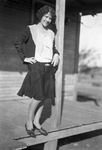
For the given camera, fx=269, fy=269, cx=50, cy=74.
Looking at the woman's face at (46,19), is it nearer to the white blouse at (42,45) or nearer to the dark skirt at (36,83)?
the white blouse at (42,45)

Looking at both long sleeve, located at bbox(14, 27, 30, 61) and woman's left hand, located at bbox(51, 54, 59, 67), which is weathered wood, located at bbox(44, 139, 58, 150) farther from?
long sleeve, located at bbox(14, 27, 30, 61)

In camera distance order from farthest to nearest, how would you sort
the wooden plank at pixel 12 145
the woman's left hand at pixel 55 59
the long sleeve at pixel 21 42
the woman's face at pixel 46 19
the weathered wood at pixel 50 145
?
Result: 1. the weathered wood at pixel 50 145
2. the woman's left hand at pixel 55 59
3. the woman's face at pixel 46 19
4. the long sleeve at pixel 21 42
5. the wooden plank at pixel 12 145

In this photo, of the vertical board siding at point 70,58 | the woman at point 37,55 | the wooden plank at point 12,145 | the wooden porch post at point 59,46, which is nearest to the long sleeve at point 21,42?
the woman at point 37,55

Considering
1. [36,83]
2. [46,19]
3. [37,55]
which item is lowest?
[36,83]

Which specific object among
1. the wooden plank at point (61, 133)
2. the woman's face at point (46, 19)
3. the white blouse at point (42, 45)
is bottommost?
the wooden plank at point (61, 133)

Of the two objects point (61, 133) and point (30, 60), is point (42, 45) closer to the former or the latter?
point (30, 60)

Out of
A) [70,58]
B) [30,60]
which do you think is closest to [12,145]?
[30,60]

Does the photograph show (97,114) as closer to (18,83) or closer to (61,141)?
(61,141)

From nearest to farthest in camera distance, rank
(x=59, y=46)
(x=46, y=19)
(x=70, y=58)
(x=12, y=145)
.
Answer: (x=12, y=145), (x=46, y=19), (x=59, y=46), (x=70, y=58)

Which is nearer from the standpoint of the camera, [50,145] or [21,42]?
[21,42]

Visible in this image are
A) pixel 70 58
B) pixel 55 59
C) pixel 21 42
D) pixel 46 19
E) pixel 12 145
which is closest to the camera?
pixel 12 145

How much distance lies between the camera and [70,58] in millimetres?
8844

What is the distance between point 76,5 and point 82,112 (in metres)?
3.12

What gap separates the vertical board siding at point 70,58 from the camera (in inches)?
340
